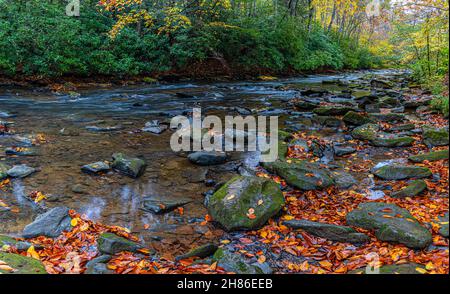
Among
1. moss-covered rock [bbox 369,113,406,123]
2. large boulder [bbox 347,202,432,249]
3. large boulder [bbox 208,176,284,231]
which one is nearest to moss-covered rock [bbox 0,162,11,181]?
large boulder [bbox 208,176,284,231]

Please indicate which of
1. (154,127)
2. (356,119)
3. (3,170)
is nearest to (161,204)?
(3,170)

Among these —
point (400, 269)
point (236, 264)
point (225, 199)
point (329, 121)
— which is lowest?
point (236, 264)

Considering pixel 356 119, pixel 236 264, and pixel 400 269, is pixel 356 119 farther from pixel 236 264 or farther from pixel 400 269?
pixel 236 264

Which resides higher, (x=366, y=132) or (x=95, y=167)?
(x=366, y=132)

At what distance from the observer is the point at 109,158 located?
771 cm

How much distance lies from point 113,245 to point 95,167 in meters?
3.02

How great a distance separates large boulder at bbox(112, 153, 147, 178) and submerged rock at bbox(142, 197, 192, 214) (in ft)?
3.65

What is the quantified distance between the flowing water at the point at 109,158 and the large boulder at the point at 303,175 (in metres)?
1.09

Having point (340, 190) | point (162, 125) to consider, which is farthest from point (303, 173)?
point (162, 125)

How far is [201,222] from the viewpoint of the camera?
203 inches

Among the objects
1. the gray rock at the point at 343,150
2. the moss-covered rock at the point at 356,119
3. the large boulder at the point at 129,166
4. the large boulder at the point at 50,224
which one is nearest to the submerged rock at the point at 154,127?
the large boulder at the point at 129,166

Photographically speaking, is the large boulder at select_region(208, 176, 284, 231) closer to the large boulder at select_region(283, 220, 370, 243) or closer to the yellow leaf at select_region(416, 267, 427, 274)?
the large boulder at select_region(283, 220, 370, 243)

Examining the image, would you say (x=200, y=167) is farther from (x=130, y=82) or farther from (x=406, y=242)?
(x=130, y=82)
